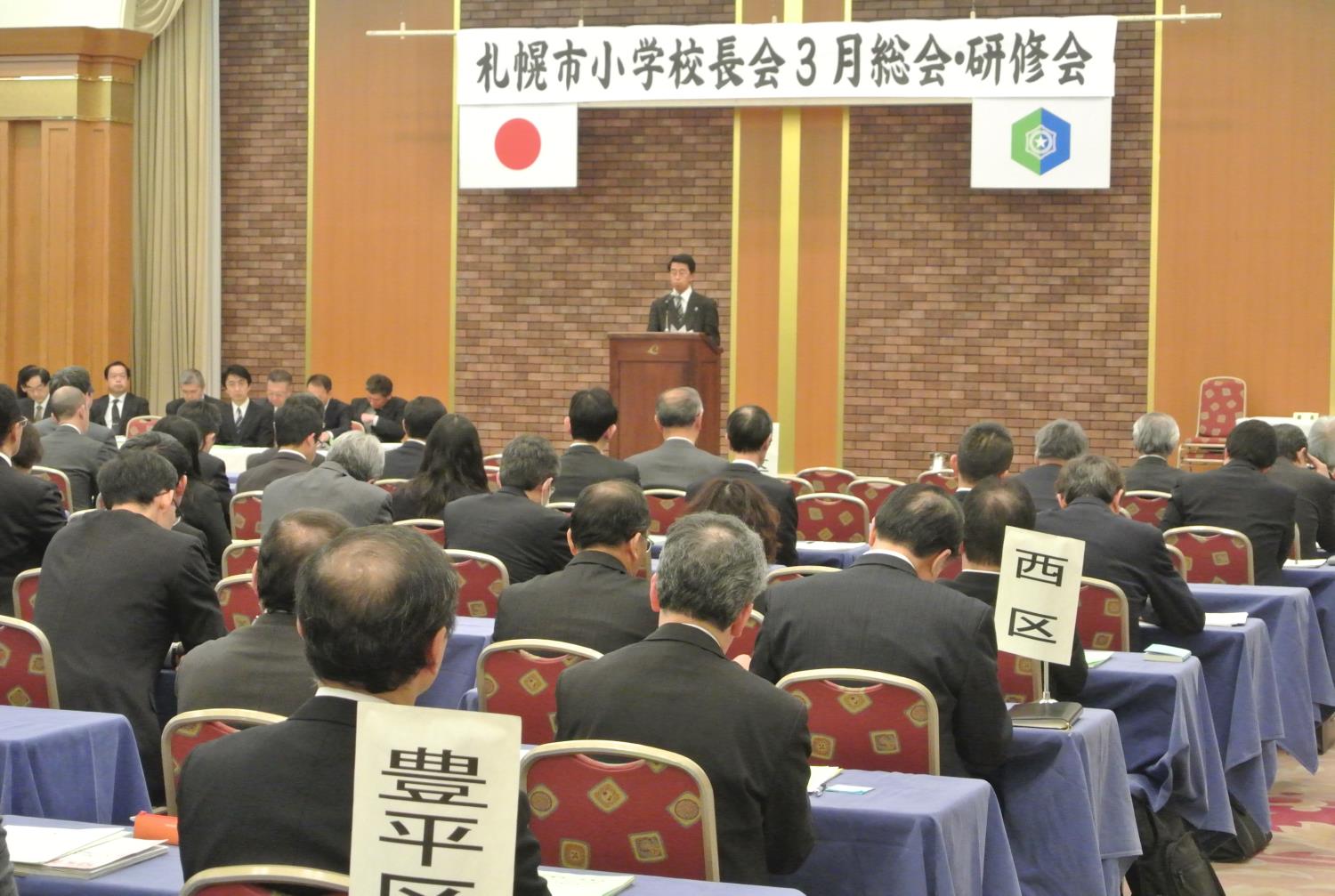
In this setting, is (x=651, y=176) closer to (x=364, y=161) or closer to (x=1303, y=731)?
(x=364, y=161)

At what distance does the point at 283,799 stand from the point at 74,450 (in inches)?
237

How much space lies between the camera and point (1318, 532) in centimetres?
702

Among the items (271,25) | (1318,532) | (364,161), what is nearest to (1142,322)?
(1318,532)

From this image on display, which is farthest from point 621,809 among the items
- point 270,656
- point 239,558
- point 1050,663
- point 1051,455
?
point 1051,455

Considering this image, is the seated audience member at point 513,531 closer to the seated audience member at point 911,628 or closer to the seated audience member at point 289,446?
the seated audience member at point 289,446

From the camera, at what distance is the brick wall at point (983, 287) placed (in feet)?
36.8

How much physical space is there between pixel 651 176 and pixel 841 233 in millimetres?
1423

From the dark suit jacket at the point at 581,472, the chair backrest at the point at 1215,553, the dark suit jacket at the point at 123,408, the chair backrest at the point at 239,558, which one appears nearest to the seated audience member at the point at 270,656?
the chair backrest at the point at 239,558

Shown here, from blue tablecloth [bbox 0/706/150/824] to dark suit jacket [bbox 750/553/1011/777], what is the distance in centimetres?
135

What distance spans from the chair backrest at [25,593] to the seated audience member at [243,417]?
6467 millimetres

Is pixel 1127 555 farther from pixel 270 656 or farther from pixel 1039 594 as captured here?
pixel 270 656

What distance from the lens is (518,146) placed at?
38.0 feet

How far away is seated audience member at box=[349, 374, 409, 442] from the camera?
11352mm

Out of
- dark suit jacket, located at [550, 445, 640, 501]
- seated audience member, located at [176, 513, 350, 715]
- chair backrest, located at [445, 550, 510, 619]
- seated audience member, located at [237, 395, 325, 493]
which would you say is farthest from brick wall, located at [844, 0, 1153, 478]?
seated audience member, located at [176, 513, 350, 715]
